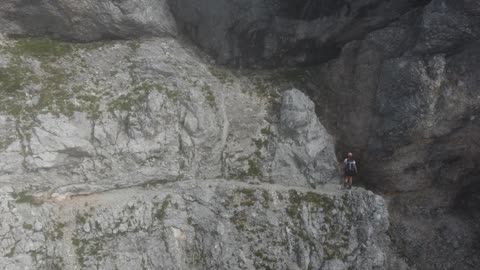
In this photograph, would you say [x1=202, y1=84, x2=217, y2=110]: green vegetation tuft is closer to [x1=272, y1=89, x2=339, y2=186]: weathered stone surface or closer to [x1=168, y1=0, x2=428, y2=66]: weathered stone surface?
[x1=168, y1=0, x2=428, y2=66]: weathered stone surface

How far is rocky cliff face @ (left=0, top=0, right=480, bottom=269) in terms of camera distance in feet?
55.3

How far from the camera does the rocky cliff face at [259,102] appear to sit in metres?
16.9

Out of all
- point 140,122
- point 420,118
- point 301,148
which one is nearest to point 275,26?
point 301,148

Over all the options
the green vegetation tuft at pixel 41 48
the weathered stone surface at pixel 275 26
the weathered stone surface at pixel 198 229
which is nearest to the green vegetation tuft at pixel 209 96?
the weathered stone surface at pixel 275 26

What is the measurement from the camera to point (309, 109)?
19156 millimetres

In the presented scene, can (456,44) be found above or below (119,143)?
above

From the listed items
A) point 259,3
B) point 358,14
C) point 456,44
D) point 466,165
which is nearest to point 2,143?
point 259,3

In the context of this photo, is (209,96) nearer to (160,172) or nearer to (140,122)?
(140,122)

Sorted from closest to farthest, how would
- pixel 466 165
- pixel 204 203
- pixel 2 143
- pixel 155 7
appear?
1. pixel 2 143
2. pixel 204 203
3. pixel 466 165
4. pixel 155 7

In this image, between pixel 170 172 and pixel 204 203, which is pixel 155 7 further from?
pixel 204 203

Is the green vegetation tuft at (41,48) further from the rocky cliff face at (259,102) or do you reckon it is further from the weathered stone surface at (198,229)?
the weathered stone surface at (198,229)

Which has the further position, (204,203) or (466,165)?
(466,165)

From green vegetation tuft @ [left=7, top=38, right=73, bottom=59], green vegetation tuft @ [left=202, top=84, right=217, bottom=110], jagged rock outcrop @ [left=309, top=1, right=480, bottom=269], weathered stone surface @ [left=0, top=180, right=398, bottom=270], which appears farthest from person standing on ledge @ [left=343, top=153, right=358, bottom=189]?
green vegetation tuft @ [left=7, top=38, right=73, bottom=59]

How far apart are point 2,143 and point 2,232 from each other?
3.80 m
